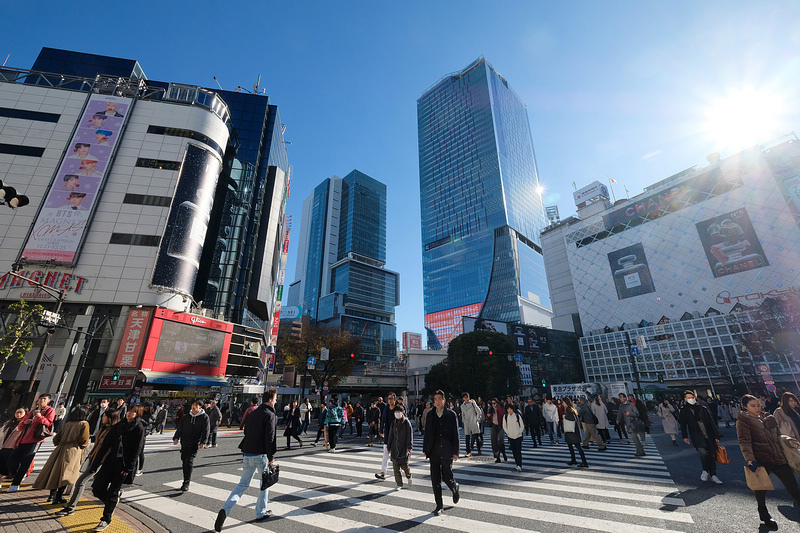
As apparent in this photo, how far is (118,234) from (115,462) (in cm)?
3358

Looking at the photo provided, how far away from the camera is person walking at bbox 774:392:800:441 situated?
21.4 feet

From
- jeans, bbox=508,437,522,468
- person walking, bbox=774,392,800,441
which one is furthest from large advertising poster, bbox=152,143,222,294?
person walking, bbox=774,392,800,441

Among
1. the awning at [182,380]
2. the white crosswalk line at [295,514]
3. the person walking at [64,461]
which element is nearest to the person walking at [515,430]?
the white crosswalk line at [295,514]

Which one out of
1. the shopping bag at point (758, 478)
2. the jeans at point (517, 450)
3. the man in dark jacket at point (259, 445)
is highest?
the man in dark jacket at point (259, 445)

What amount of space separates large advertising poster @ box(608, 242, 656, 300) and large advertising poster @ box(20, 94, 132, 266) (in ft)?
284

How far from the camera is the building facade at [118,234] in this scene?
1054 inches

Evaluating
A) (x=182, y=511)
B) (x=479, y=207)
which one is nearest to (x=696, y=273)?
(x=479, y=207)

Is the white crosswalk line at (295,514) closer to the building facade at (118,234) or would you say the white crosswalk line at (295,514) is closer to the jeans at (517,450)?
the jeans at (517,450)

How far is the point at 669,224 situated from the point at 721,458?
3081 inches

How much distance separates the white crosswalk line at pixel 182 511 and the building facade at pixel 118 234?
2247 cm

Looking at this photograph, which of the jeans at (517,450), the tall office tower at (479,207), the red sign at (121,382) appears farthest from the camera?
the tall office tower at (479,207)

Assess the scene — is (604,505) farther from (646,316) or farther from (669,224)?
(669,224)

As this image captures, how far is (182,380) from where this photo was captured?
27.8 m

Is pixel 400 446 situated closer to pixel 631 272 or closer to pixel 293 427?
pixel 293 427
